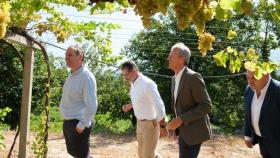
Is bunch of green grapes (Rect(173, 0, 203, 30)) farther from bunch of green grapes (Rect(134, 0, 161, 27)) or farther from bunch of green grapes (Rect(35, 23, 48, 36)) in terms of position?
bunch of green grapes (Rect(35, 23, 48, 36))

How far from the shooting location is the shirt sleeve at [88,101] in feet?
15.4

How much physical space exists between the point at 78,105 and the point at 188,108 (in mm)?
1128

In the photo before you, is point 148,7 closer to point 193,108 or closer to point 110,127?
point 193,108

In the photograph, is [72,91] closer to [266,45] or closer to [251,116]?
[251,116]

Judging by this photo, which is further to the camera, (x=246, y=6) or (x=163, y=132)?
(x=163, y=132)

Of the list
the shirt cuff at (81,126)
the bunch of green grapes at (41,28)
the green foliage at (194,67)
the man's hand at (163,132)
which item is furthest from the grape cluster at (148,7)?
the green foliage at (194,67)

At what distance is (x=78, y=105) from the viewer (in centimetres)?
479

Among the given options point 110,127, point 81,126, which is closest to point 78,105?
point 81,126

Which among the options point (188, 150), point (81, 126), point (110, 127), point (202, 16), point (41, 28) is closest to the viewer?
point (202, 16)

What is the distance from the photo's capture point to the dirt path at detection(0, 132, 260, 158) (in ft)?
27.3

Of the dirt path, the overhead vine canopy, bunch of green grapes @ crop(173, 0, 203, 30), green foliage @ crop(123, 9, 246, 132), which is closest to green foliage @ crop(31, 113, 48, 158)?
the dirt path

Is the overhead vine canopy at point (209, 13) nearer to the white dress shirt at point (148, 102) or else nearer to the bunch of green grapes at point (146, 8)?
the bunch of green grapes at point (146, 8)

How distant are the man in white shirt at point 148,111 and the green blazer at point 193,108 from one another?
929 mm

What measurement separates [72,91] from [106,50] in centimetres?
86
